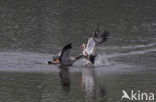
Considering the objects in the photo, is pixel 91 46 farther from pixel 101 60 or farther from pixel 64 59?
pixel 64 59

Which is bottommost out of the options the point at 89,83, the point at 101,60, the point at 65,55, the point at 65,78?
the point at 89,83

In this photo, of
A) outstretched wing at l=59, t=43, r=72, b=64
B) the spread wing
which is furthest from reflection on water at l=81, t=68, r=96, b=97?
the spread wing

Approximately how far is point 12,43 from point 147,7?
69.6 feet

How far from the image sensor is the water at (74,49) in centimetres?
2411

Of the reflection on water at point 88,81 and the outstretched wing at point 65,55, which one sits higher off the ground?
the outstretched wing at point 65,55

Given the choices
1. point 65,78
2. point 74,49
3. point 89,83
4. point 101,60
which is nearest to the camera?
point 89,83

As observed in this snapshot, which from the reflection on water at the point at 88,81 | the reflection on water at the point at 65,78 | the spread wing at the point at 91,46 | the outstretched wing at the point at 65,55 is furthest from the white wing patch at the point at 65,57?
the reflection on water at the point at 88,81

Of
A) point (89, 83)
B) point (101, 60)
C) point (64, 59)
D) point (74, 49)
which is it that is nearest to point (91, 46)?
point (101, 60)

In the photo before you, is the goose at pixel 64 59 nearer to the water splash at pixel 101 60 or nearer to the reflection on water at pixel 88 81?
the water splash at pixel 101 60

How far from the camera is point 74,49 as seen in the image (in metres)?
37.2

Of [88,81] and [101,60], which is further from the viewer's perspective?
[101,60]

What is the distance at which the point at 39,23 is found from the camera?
4638 centimetres

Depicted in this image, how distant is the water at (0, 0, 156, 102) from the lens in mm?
24109

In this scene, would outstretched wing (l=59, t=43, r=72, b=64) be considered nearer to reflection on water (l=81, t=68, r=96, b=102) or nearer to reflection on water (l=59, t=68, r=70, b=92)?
reflection on water (l=59, t=68, r=70, b=92)
